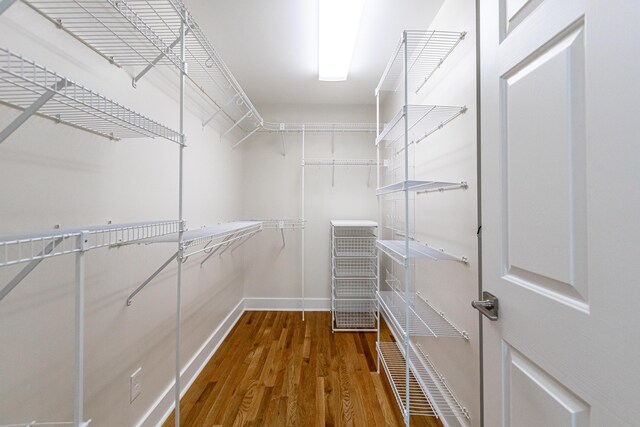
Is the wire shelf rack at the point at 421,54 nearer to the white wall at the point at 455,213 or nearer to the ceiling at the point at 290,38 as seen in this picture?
the white wall at the point at 455,213

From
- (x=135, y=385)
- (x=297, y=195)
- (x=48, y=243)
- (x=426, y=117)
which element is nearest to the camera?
(x=48, y=243)

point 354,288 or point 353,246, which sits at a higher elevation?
point 353,246

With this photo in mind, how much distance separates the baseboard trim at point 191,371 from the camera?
1504 mm

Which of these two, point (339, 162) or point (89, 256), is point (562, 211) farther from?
point (339, 162)

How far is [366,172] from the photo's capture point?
324 cm

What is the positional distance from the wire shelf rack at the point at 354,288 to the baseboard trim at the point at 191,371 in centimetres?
112

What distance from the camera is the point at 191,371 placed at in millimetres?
1932

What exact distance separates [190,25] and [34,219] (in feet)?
3.21

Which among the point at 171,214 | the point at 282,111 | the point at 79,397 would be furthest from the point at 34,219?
the point at 282,111

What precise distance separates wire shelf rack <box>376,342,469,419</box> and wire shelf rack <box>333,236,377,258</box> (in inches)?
41.2

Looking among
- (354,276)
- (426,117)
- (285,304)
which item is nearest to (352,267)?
(354,276)

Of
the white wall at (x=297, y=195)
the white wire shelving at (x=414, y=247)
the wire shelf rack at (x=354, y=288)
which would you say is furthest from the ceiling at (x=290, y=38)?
the wire shelf rack at (x=354, y=288)

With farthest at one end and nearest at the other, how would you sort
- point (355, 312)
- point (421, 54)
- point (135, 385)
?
point (355, 312), point (421, 54), point (135, 385)

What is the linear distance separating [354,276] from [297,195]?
114 cm
